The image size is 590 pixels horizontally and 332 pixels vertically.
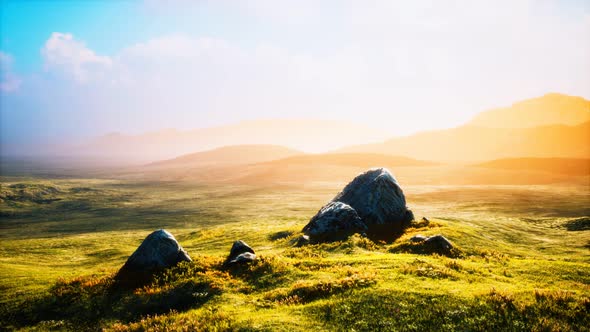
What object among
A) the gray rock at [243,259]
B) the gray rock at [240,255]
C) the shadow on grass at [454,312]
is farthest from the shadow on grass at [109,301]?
the shadow on grass at [454,312]

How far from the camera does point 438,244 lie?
101 feet

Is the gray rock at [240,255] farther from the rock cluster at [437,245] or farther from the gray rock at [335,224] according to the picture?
the rock cluster at [437,245]

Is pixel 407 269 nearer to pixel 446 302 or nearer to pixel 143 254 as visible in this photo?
pixel 446 302

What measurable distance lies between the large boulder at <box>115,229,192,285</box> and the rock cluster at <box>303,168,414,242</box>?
14597mm

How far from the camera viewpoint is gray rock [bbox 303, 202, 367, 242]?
36.2 meters

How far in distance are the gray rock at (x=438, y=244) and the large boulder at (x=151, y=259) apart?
21958 millimetres

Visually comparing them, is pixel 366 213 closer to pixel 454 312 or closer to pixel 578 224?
pixel 454 312

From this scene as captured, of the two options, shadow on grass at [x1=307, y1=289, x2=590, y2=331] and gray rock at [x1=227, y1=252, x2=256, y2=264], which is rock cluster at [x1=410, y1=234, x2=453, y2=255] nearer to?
shadow on grass at [x1=307, y1=289, x2=590, y2=331]

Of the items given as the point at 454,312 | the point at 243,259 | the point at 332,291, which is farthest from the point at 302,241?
the point at 454,312

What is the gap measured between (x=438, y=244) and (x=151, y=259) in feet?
84.1

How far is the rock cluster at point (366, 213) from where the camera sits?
1460 inches

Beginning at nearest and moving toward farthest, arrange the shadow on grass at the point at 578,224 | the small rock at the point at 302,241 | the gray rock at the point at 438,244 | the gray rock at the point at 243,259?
the gray rock at the point at 243,259, the gray rock at the point at 438,244, the small rock at the point at 302,241, the shadow on grass at the point at 578,224

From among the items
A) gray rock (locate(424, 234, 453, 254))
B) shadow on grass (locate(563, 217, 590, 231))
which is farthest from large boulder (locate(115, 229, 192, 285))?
shadow on grass (locate(563, 217, 590, 231))

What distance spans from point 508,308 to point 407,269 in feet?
22.5
